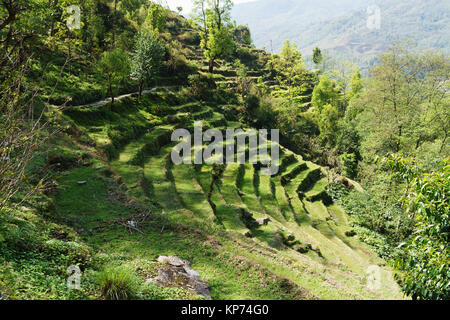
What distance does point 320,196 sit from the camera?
2692 centimetres

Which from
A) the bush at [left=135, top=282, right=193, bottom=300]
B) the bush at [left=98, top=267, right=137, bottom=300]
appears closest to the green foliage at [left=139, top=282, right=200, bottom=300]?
the bush at [left=135, top=282, right=193, bottom=300]

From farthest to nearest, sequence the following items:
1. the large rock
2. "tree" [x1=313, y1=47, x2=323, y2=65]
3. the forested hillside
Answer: "tree" [x1=313, y1=47, x2=323, y2=65], the large rock, the forested hillside

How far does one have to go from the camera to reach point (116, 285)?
5.24 meters

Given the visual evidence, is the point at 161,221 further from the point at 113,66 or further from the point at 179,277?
the point at 113,66

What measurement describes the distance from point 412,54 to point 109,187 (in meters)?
26.8

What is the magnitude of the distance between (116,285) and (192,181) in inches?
542

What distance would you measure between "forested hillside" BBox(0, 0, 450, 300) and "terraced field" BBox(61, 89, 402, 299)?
0.40 feet

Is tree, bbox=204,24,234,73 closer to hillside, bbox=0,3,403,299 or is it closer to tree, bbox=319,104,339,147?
hillside, bbox=0,3,403,299

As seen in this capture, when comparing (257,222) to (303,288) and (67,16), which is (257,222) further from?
(67,16)

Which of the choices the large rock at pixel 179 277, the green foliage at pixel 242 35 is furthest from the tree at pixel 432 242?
the green foliage at pixel 242 35

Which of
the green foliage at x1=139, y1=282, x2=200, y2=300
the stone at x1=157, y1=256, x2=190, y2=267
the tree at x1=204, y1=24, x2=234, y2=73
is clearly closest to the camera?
the green foliage at x1=139, y1=282, x2=200, y2=300

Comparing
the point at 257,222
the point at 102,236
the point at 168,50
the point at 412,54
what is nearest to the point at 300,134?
the point at 412,54

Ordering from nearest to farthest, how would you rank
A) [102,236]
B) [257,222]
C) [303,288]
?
[303,288] → [102,236] → [257,222]

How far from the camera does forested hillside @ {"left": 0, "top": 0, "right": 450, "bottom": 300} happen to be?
17.5 ft
